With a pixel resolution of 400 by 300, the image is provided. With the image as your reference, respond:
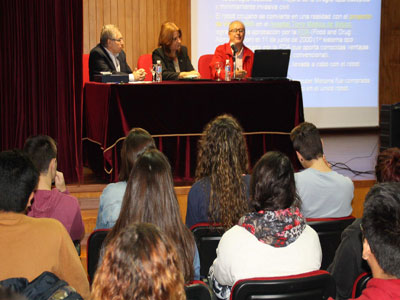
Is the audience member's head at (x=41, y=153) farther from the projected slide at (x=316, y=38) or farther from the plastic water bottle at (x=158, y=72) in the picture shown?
the projected slide at (x=316, y=38)

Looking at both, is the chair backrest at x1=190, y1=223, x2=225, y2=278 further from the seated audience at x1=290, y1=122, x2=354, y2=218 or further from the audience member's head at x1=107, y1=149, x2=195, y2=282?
the seated audience at x1=290, y1=122, x2=354, y2=218

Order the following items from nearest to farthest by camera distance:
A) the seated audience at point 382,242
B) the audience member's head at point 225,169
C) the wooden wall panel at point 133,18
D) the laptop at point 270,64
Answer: the seated audience at point 382,242, the audience member's head at point 225,169, the laptop at point 270,64, the wooden wall panel at point 133,18

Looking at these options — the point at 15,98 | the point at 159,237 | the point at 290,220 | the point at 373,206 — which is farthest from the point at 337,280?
the point at 15,98

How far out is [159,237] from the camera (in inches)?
44.5

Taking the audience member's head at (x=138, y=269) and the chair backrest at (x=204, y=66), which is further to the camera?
the chair backrest at (x=204, y=66)

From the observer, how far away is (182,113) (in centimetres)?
443

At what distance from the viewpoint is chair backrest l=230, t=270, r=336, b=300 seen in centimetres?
166

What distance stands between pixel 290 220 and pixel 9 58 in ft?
10.1

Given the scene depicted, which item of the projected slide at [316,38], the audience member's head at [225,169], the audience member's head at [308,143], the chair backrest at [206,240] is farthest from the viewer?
the projected slide at [316,38]

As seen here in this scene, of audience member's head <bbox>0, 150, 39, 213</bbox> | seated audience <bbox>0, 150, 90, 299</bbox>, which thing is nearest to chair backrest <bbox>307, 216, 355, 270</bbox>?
seated audience <bbox>0, 150, 90, 299</bbox>

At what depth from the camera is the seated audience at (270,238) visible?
184 centimetres

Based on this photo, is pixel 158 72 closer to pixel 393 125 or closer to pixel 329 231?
pixel 393 125

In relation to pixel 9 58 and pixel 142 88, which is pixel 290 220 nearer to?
pixel 142 88

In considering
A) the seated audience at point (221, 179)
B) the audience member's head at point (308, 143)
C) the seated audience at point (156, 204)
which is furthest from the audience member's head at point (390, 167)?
the seated audience at point (156, 204)
